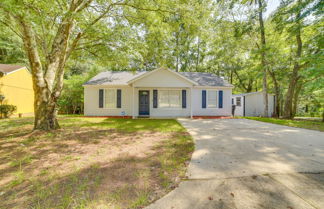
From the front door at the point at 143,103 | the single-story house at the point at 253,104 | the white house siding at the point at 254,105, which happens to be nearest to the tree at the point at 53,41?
the front door at the point at 143,103

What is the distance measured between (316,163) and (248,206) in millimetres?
2447

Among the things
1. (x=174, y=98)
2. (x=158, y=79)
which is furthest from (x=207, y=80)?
(x=158, y=79)

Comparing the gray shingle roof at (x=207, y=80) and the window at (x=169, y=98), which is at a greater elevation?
the gray shingle roof at (x=207, y=80)

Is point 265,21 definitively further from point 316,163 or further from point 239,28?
point 316,163

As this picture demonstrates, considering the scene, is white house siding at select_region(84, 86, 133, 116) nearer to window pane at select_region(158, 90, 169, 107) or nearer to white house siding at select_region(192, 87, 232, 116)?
window pane at select_region(158, 90, 169, 107)

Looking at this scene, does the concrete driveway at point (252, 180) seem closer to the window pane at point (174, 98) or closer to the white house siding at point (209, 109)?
the window pane at point (174, 98)

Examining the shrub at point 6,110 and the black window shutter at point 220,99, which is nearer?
the shrub at point 6,110

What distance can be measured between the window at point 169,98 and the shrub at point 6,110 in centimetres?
1192

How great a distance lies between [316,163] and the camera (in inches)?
108

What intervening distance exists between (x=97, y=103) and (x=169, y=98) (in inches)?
242

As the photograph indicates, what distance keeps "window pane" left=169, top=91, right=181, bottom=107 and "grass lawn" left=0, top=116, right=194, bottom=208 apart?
22.4 feet

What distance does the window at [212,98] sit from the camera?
1150 cm

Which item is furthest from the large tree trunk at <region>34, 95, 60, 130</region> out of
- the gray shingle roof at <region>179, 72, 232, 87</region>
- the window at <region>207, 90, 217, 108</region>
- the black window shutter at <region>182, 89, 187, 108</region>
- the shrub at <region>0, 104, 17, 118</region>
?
the window at <region>207, 90, 217, 108</region>

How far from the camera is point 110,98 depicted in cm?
1123
